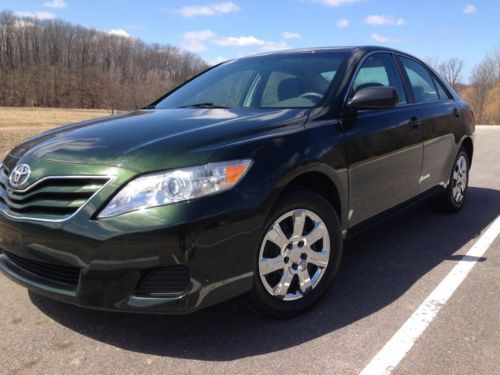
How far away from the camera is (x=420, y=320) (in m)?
2.89

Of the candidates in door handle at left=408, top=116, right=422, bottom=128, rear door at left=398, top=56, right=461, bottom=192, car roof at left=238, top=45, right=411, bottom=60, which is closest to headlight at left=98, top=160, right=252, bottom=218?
car roof at left=238, top=45, right=411, bottom=60

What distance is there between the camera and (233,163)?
2482 millimetres

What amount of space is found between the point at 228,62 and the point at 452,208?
2.89 m

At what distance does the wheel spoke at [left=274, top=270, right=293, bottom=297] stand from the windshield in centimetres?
117

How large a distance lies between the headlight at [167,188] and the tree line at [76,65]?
80282 mm

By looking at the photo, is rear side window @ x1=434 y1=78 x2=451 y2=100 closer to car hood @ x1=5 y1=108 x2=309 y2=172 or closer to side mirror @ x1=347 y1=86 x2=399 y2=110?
side mirror @ x1=347 y1=86 x2=399 y2=110

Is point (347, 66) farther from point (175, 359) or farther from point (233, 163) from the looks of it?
point (175, 359)

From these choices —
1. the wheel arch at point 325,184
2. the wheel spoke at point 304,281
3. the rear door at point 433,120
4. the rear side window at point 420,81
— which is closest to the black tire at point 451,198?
the rear door at point 433,120

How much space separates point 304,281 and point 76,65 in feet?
351

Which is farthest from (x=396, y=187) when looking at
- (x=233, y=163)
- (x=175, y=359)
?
(x=175, y=359)

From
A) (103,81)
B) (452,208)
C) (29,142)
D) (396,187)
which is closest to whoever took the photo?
(29,142)

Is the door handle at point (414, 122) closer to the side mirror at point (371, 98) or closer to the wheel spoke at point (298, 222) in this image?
the side mirror at point (371, 98)

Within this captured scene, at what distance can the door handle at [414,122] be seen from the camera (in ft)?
13.2

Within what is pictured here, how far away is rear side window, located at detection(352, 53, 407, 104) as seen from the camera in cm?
363
